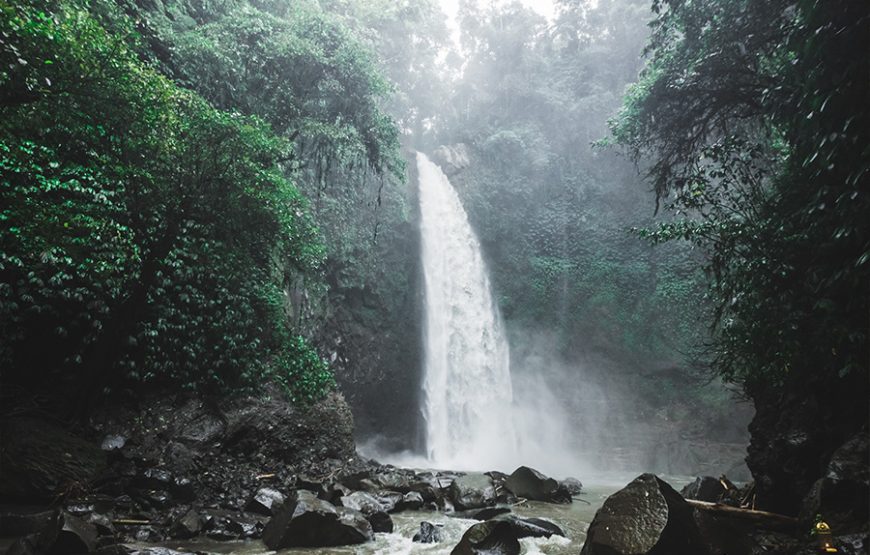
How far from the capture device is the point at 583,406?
18.3 m

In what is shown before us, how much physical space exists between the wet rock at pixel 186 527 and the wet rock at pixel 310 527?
2.37 ft

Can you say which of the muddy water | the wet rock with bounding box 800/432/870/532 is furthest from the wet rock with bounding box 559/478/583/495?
the wet rock with bounding box 800/432/870/532

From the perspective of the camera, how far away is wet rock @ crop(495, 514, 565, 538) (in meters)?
5.64

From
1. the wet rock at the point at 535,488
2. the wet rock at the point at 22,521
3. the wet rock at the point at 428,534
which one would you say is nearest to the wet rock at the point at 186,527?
the wet rock at the point at 22,521

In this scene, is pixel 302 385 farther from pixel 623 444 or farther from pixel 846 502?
pixel 623 444

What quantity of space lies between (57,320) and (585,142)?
72.6 feet

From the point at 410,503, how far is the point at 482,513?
113cm

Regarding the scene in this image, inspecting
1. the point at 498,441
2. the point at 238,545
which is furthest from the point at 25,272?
the point at 498,441

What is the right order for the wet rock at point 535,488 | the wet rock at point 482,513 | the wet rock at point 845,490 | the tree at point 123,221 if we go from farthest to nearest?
the wet rock at point 535,488
the wet rock at point 482,513
the tree at point 123,221
the wet rock at point 845,490

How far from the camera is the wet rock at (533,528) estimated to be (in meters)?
5.64

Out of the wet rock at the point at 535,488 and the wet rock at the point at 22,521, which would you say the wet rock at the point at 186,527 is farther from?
the wet rock at the point at 535,488

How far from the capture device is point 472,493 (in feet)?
24.6

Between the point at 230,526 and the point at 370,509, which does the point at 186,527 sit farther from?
the point at 370,509

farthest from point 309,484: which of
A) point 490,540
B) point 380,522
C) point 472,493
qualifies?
point 490,540
